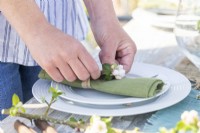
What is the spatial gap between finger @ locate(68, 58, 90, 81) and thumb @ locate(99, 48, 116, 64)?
138 millimetres

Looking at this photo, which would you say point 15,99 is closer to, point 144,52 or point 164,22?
point 144,52

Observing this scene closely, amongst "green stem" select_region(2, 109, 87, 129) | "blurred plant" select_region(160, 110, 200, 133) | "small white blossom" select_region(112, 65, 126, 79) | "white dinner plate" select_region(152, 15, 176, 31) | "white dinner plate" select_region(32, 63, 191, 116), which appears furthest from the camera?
"white dinner plate" select_region(152, 15, 176, 31)

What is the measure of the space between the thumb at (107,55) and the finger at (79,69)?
5.4 inches

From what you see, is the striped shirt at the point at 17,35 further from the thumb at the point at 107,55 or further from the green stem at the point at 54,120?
the green stem at the point at 54,120

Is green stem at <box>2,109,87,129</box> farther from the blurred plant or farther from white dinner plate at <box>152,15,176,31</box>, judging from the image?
white dinner plate at <box>152,15,176,31</box>

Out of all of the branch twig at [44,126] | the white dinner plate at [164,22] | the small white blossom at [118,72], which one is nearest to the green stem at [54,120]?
the branch twig at [44,126]

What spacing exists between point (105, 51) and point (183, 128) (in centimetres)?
57

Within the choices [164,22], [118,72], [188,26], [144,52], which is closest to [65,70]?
[118,72]

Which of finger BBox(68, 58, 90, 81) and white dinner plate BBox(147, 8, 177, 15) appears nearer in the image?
finger BBox(68, 58, 90, 81)

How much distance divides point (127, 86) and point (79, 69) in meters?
0.10

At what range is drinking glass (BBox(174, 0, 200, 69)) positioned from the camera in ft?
3.44

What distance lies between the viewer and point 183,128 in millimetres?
484

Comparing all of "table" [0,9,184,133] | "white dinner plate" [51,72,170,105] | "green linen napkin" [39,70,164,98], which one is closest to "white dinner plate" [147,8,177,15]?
Answer: "table" [0,9,184,133]

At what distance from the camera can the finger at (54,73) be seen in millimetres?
857
